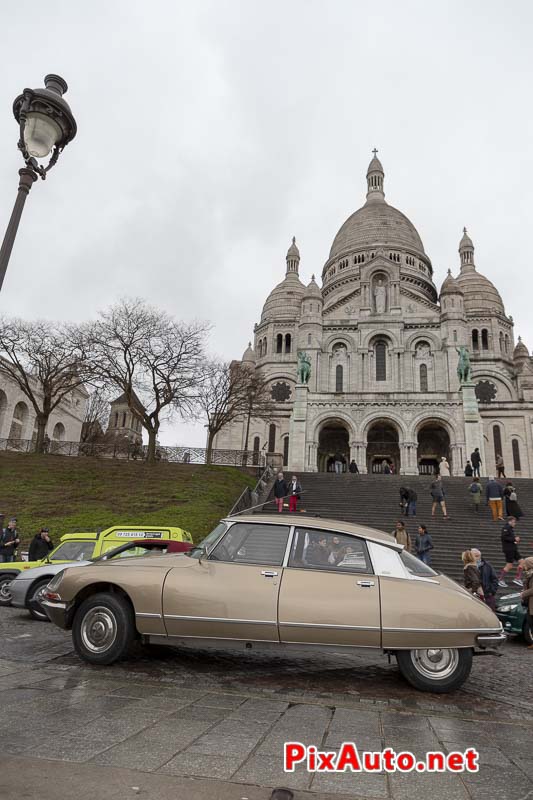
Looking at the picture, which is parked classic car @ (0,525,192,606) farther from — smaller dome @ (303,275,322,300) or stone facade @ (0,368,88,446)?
smaller dome @ (303,275,322,300)

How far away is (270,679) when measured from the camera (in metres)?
4.79

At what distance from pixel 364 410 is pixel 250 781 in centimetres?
3515

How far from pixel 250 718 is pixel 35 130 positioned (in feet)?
20.1

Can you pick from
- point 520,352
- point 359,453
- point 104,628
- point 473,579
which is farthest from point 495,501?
point 520,352

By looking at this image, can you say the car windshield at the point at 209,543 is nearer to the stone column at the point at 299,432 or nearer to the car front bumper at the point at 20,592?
the car front bumper at the point at 20,592

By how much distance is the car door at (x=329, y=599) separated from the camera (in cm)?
451

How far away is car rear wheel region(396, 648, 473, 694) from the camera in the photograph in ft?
14.9

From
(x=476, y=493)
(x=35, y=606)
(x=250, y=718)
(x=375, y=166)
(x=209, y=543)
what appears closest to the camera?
(x=250, y=718)

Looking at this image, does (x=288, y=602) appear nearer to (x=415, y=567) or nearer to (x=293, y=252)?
(x=415, y=567)

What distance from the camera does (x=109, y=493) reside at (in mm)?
22234

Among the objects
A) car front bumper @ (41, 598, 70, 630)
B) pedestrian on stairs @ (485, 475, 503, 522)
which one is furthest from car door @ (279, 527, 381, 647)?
pedestrian on stairs @ (485, 475, 503, 522)

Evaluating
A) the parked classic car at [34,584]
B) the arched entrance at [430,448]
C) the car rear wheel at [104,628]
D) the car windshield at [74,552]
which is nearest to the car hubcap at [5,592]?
the car windshield at [74,552]

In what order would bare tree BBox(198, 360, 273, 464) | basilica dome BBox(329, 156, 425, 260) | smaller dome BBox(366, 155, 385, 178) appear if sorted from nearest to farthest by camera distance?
bare tree BBox(198, 360, 273, 464), basilica dome BBox(329, 156, 425, 260), smaller dome BBox(366, 155, 385, 178)

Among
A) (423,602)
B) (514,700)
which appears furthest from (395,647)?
(514,700)
